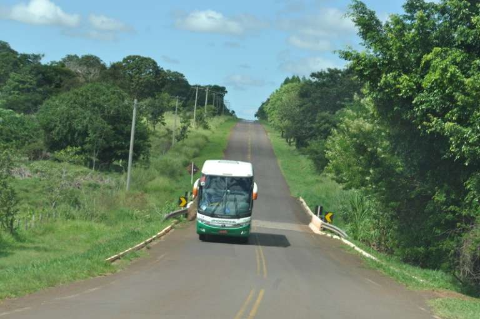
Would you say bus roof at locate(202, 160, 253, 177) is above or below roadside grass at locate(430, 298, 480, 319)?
above

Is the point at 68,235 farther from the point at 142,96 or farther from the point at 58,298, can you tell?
the point at 142,96

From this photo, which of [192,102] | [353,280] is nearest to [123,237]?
[353,280]

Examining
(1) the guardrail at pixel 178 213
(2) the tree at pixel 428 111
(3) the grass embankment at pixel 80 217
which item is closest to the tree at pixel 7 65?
(3) the grass embankment at pixel 80 217

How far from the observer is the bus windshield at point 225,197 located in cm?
2606

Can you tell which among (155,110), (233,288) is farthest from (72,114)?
(233,288)

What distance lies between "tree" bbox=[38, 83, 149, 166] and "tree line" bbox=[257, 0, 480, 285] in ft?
126

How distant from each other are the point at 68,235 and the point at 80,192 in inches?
558

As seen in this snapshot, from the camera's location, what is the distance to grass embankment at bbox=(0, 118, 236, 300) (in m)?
16.4

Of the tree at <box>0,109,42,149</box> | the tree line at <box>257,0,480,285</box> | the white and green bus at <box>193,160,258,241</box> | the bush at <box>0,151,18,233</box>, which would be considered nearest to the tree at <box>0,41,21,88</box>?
the tree at <box>0,109,42,149</box>

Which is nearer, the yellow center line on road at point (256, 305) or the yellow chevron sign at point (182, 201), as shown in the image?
the yellow center line on road at point (256, 305)

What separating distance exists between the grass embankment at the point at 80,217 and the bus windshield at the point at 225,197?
303 cm

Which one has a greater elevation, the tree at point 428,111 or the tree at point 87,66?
the tree at point 87,66

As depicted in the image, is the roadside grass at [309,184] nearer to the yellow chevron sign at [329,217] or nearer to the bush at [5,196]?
the yellow chevron sign at [329,217]

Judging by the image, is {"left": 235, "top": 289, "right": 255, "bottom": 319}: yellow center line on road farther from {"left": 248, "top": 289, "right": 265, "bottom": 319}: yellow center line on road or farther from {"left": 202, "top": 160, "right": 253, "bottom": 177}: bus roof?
{"left": 202, "top": 160, "right": 253, "bottom": 177}: bus roof
